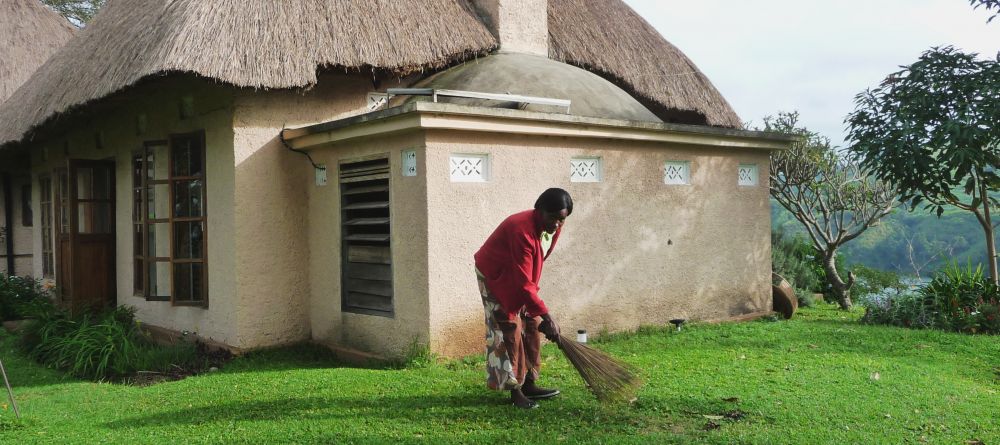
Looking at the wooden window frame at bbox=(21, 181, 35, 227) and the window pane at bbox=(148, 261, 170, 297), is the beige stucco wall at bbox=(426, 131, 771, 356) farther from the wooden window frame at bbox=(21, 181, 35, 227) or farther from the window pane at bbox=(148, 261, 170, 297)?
the wooden window frame at bbox=(21, 181, 35, 227)

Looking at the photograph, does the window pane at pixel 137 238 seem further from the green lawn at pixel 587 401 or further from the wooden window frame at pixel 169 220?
the green lawn at pixel 587 401

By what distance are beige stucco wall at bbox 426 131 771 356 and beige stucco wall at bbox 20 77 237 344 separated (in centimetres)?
232

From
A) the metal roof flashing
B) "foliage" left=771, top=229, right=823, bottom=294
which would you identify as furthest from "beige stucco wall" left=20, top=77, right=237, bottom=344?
"foliage" left=771, top=229, right=823, bottom=294

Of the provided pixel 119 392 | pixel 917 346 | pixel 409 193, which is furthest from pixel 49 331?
pixel 917 346

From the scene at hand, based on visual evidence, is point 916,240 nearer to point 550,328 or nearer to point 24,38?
point 24,38

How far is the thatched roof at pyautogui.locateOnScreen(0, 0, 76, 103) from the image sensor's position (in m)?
13.8

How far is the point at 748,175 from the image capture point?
360 inches

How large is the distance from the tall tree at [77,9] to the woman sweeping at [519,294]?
21.0 meters

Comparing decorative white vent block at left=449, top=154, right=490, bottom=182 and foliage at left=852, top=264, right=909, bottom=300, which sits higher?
decorative white vent block at left=449, top=154, right=490, bottom=182

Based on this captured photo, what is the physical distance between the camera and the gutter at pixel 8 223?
14258mm

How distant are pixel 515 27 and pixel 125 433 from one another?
6265mm

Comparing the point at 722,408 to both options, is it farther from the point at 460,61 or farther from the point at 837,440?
the point at 460,61

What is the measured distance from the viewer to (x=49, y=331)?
8.59 m

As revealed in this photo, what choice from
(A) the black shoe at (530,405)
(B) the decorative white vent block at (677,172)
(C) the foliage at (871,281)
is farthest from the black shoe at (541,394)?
(C) the foliage at (871,281)
